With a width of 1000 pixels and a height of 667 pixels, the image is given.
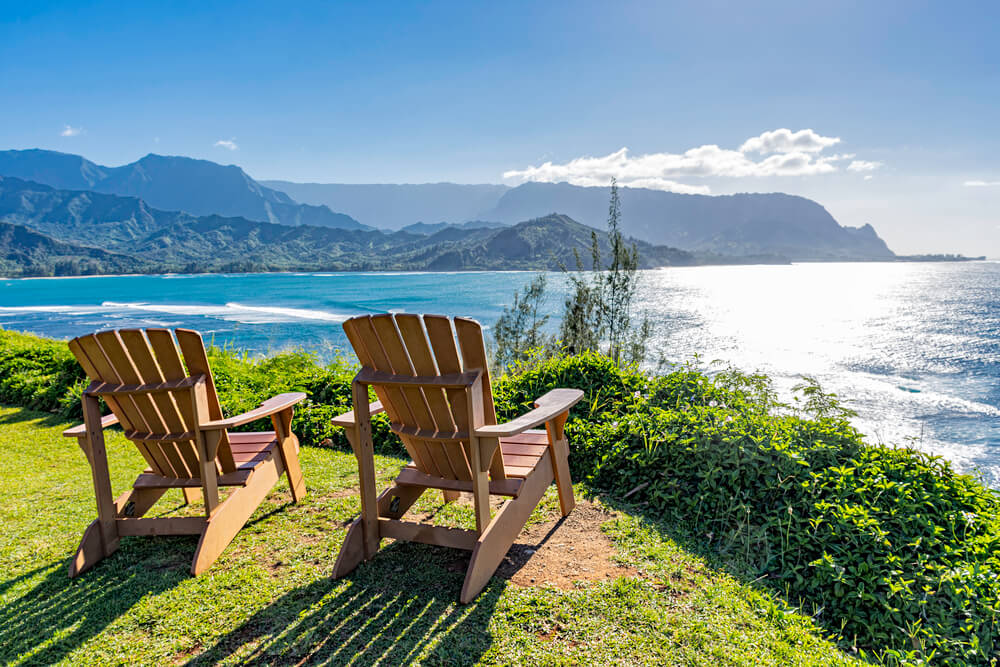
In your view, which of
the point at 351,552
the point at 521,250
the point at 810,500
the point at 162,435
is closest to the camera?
the point at 351,552

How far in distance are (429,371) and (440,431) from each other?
360 millimetres

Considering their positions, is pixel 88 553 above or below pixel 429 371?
below

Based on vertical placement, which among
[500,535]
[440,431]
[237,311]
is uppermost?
[440,431]

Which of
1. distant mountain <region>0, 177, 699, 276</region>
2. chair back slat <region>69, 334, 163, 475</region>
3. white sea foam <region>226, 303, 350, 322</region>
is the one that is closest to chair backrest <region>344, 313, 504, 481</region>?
chair back slat <region>69, 334, 163, 475</region>

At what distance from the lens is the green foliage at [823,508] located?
2.80 m

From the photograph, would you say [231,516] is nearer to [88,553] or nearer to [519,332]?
[88,553]

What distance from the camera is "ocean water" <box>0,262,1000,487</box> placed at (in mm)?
17188

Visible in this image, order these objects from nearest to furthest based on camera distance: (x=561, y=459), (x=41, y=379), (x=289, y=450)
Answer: (x=561, y=459) → (x=289, y=450) → (x=41, y=379)

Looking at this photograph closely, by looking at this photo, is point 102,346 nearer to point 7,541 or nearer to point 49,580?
point 49,580

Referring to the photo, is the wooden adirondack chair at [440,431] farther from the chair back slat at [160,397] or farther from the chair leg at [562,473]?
the chair back slat at [160,397]

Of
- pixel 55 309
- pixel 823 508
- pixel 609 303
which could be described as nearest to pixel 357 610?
pixel 823 508

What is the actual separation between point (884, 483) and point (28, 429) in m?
8.23

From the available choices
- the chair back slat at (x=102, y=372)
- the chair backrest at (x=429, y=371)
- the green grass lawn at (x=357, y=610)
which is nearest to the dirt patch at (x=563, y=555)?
the green grass lawn at (x=357, y=610)

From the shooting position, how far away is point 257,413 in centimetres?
318
